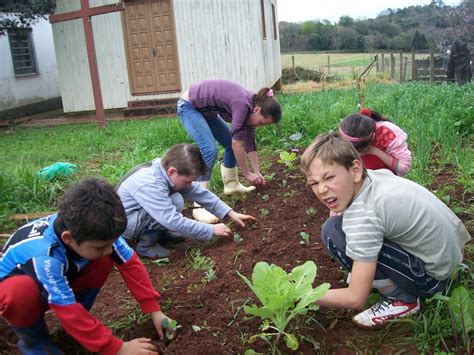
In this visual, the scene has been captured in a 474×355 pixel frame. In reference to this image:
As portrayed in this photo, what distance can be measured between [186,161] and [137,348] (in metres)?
1.26

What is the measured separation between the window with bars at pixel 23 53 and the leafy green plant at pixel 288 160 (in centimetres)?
1288

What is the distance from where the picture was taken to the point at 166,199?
9.46ft

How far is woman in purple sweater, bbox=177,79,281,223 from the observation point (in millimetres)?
3771

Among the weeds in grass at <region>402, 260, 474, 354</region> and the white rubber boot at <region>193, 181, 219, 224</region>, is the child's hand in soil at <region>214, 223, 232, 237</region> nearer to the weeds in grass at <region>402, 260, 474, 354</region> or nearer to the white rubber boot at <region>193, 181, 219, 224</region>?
the white rubber boot at <region>193, 181, 219, 224</region>

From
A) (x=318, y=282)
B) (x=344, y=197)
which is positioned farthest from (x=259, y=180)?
(x=344, y=197)

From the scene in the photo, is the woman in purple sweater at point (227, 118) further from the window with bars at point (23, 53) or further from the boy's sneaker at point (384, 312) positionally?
the window with bars at point (23, 53)

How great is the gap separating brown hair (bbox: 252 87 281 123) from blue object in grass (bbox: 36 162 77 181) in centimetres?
229

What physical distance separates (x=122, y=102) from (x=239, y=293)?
10.5 m

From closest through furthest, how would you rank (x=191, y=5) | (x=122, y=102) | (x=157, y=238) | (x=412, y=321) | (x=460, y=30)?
1. (x=412, y=321)
2. (x=157, y=238)
3. (x=191, y=5)
4. (x=122, y=102)
5. (x=460, y=30)

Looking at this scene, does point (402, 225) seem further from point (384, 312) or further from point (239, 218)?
point (239, 218)

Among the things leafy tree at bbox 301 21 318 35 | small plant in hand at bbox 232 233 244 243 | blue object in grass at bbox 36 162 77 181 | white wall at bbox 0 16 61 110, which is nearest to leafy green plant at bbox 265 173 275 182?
small plant in hand at bbox 232 233 244 243

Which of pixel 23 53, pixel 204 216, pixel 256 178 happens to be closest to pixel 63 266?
pixel 204 216

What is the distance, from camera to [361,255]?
1771 millimetres

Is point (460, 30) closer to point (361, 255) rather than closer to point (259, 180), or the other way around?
point (259, 180)
